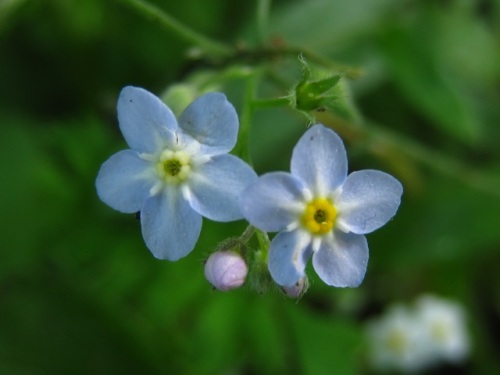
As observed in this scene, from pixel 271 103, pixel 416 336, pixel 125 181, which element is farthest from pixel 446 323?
pixel 125 181

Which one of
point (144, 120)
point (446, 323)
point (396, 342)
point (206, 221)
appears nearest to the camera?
point (144, 120)

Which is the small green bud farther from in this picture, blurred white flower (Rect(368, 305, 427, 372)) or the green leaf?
blurred white flower (Rect(368, 305, 427, 372))

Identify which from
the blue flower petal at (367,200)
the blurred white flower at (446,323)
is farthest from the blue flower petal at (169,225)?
the blurred white flower at (446,323)

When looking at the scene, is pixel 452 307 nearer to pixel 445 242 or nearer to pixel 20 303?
pixel 445 242

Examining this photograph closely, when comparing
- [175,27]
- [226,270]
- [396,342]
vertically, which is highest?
[396,342]

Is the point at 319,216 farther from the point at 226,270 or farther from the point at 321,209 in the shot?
the point at 226,270

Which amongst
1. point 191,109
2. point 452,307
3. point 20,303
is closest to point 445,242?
→ point 452,307

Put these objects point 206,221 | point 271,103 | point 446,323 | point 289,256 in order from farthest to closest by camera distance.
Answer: point 446,323 < point 206,221 < point 271,103 < point 289,256
